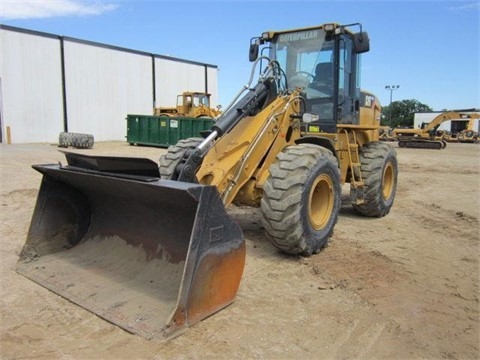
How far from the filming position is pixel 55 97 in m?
24.7

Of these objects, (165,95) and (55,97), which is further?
(165,95)

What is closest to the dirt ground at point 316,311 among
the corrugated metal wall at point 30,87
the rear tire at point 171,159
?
the rear tire at point 171,159

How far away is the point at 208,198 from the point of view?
318 cm

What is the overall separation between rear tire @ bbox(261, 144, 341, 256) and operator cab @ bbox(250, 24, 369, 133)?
4.62ft

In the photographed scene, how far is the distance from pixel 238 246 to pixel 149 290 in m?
0.83

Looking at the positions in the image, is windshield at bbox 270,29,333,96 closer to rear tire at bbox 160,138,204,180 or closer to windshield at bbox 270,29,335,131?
windshield at bbox 270,29,335,131

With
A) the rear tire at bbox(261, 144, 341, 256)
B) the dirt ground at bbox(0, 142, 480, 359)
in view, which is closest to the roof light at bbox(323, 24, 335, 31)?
the rear tire at bbox(261, 144, 341, 256)

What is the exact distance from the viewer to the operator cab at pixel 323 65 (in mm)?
6016

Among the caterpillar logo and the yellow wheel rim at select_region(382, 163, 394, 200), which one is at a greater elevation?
the caterpillar logo

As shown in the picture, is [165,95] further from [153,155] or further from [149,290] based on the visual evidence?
[149,290]

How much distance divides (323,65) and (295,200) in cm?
258

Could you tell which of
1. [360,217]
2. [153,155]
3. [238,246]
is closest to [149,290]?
[238,246]

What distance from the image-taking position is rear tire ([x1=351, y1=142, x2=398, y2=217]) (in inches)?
259

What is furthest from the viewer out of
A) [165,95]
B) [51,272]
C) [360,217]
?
[165,95]
